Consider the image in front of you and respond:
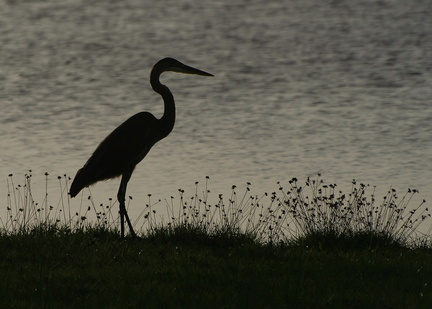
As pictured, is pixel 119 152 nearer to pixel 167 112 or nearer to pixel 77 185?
pixel 77 185

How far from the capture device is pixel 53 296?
7.48 metres

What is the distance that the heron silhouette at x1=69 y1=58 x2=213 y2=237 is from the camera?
36.7 ft

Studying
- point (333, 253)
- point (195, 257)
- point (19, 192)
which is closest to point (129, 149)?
point (19, 192)

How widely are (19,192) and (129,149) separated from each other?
5.93 ft

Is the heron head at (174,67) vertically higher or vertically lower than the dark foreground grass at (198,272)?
higher

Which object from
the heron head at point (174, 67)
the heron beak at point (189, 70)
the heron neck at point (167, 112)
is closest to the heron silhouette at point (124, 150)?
the heron neck at point (167, 112)

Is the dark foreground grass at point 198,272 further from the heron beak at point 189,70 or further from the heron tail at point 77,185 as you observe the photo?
the heron beak at point 189,70

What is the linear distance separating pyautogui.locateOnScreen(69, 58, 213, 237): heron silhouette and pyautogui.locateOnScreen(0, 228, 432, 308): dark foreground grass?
830 millimetres

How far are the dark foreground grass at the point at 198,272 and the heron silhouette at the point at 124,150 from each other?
0.83 metres

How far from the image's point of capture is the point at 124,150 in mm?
11203

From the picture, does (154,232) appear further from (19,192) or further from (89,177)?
(19,192)

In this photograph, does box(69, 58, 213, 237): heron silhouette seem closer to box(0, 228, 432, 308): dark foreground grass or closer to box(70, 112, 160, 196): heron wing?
box(70, 112, 160, 196): heron wing

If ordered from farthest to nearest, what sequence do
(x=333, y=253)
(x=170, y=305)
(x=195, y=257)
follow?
(x=333, y=253), (x=195, y=257), (x=170, y=305)

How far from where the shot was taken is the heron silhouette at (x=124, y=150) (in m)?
11.2
